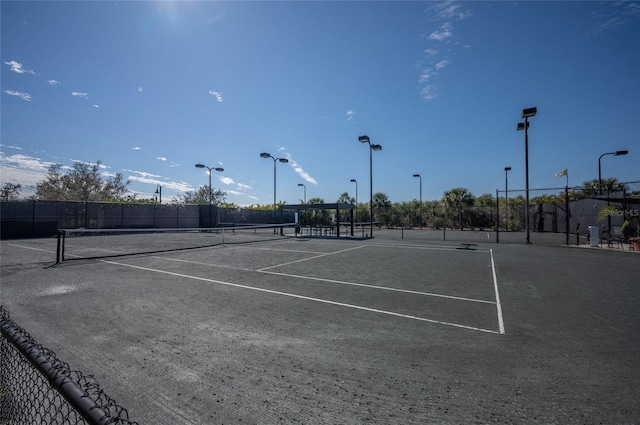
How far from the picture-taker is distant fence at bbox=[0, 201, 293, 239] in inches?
1003

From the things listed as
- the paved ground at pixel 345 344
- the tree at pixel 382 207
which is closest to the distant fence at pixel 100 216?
the tree at pixel 382 207

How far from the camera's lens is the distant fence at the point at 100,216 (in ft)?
83.6

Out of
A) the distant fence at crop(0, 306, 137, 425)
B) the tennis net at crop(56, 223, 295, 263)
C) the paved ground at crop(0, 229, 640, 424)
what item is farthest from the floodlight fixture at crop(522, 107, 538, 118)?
the distant fence at crop(0, 306, 137, 425)

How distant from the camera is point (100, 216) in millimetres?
30734

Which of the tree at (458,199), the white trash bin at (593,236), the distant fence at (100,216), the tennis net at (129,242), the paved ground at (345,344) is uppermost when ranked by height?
the tree at (458,199)

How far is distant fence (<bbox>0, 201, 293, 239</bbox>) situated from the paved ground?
22.4 m

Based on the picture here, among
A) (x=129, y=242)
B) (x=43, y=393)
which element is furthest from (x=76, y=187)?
(x=43, y=393)

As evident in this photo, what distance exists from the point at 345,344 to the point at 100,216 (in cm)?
3464

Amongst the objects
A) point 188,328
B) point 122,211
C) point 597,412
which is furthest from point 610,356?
point 122,211

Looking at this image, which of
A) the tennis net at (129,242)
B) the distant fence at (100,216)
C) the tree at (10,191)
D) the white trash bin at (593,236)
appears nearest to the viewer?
the tennis net at (129,242)

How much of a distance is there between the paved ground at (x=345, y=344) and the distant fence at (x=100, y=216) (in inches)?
881

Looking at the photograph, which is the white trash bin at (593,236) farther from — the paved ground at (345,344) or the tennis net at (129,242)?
the tennis net at (129,242)

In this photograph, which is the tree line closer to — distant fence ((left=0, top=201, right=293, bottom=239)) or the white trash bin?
distant fence ((left=0, top=201, right=293, bottom=239))

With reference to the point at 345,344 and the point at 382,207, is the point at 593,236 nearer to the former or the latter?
the point at 345,344
